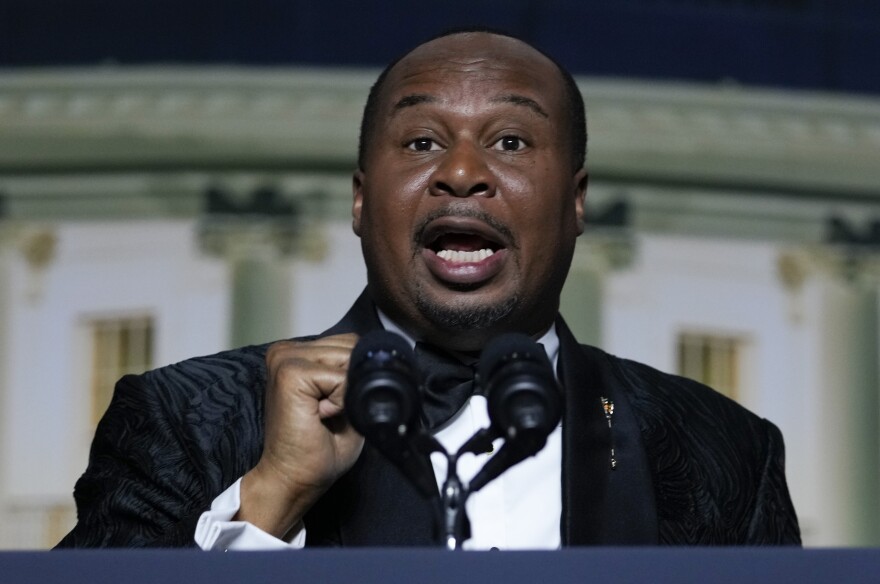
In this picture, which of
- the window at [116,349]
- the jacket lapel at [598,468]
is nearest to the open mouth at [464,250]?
the jacket lapel at [598,468]

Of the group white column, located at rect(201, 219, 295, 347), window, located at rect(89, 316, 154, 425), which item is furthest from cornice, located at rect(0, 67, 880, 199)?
window, located at rect(89, 316, 154, 425)

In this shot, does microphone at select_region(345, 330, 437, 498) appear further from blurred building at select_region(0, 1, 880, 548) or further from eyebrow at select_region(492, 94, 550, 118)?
blurred building at select_region(0, 1, 880, 548)

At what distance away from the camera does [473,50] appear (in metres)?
2.15

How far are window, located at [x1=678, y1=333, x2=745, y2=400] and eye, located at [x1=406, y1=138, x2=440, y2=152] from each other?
2.56 m

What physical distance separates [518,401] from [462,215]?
0.53 meters

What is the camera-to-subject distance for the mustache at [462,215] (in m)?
1.97

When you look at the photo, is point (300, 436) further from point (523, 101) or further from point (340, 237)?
point (340, 237)

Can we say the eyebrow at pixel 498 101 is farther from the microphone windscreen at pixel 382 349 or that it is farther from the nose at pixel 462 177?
the microphone windscreen at pixel 382 349

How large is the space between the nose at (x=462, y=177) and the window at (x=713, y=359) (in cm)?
259

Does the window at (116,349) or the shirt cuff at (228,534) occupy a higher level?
the window at (116,349)

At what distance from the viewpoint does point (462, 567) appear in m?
1.38

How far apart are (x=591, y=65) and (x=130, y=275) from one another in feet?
4.07

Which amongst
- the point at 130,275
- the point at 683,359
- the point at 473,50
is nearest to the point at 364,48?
the point at 130,275

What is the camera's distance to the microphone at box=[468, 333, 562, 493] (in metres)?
1.46
